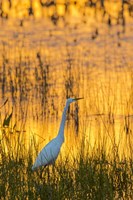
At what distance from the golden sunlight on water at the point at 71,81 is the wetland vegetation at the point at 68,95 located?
0.01 m

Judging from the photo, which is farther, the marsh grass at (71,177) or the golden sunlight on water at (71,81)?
the golden sunlight on water at (71,81)

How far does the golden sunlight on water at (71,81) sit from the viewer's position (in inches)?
329

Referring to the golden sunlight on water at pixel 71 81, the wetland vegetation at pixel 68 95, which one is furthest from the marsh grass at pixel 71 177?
the golden sunlight on water at pixel 71 81

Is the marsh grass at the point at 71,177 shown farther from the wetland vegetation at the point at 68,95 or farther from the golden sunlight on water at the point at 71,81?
the golden sunlight on water at the point at 71,81

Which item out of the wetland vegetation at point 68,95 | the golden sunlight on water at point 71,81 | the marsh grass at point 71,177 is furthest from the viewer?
the golden sunlight on water at point 71,81

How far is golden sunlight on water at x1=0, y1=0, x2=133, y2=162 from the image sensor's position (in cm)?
836

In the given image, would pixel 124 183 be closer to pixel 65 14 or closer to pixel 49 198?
pixel 49 198

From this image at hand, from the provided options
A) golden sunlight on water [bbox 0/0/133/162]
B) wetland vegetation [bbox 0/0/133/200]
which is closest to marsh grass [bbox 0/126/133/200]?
wetland vegetation [bbox 0/0/133/200]

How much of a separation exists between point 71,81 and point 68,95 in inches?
9.2

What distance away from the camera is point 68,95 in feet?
34.2

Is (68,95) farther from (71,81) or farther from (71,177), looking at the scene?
(71,177)

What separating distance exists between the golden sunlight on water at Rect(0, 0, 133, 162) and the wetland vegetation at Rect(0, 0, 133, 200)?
0.05 feet

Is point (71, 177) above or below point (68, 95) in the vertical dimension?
below

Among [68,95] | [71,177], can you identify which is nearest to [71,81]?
[68,95]
